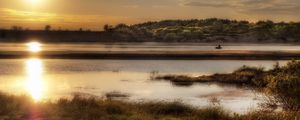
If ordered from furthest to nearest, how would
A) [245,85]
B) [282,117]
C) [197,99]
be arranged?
[245,85] → [197,99] → [282,117]

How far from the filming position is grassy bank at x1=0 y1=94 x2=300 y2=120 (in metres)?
21.2

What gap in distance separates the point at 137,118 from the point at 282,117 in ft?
18.2

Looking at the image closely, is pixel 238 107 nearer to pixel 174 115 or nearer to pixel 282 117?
pixel 174 115

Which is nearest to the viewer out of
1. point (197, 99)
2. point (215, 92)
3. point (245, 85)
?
point (197, 99)

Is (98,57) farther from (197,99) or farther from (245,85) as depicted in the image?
(197,99)

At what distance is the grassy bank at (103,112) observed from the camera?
21.2 metres

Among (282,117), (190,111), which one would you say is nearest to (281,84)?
(282,117)

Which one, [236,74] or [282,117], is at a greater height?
[282,117]

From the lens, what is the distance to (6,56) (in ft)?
359

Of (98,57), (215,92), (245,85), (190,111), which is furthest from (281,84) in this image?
(98,57)

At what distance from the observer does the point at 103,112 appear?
22875 mm

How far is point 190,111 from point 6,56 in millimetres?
88430

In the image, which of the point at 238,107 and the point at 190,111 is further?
the point at 238,107

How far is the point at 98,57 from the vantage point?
112625mm
